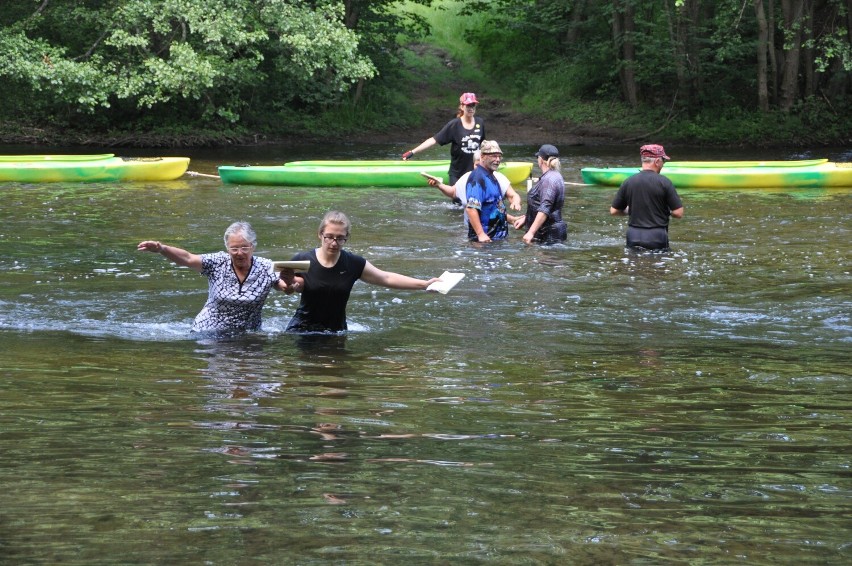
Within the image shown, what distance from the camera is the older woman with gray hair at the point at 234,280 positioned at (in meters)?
7.50

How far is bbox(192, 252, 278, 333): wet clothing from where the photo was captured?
304 inches

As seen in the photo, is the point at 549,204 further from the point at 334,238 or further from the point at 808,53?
the point at 808,53

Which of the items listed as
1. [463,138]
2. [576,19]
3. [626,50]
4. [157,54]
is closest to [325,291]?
[463,138]

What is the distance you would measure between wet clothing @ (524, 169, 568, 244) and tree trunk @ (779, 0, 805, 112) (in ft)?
59.5

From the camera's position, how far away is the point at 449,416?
5930 mm

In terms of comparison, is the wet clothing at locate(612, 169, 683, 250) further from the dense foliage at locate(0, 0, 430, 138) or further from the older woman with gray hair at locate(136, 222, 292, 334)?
the dense foliage at locate(0, 0, 430, 138)

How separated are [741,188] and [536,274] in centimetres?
991

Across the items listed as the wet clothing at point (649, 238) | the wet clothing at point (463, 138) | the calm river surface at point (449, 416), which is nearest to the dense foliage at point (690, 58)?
the wet clothing at point (463, 138)

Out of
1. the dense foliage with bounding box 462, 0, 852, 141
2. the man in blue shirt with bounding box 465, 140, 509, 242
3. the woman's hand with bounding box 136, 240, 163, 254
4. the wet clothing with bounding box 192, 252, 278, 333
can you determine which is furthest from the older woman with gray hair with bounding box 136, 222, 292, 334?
the dense foliage with bounding box 462, 0, 852, 141

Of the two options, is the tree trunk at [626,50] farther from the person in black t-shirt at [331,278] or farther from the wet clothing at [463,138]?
the person in black t-shirt at [331,278]

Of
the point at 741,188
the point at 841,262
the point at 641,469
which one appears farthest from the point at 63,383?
the point at 741,188

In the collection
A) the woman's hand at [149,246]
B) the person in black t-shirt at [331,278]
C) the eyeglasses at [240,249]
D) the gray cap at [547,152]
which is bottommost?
the person in black t-shirt at [331,278]

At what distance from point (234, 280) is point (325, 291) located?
0.61m

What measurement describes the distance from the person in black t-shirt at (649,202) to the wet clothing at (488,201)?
4.19 ft
